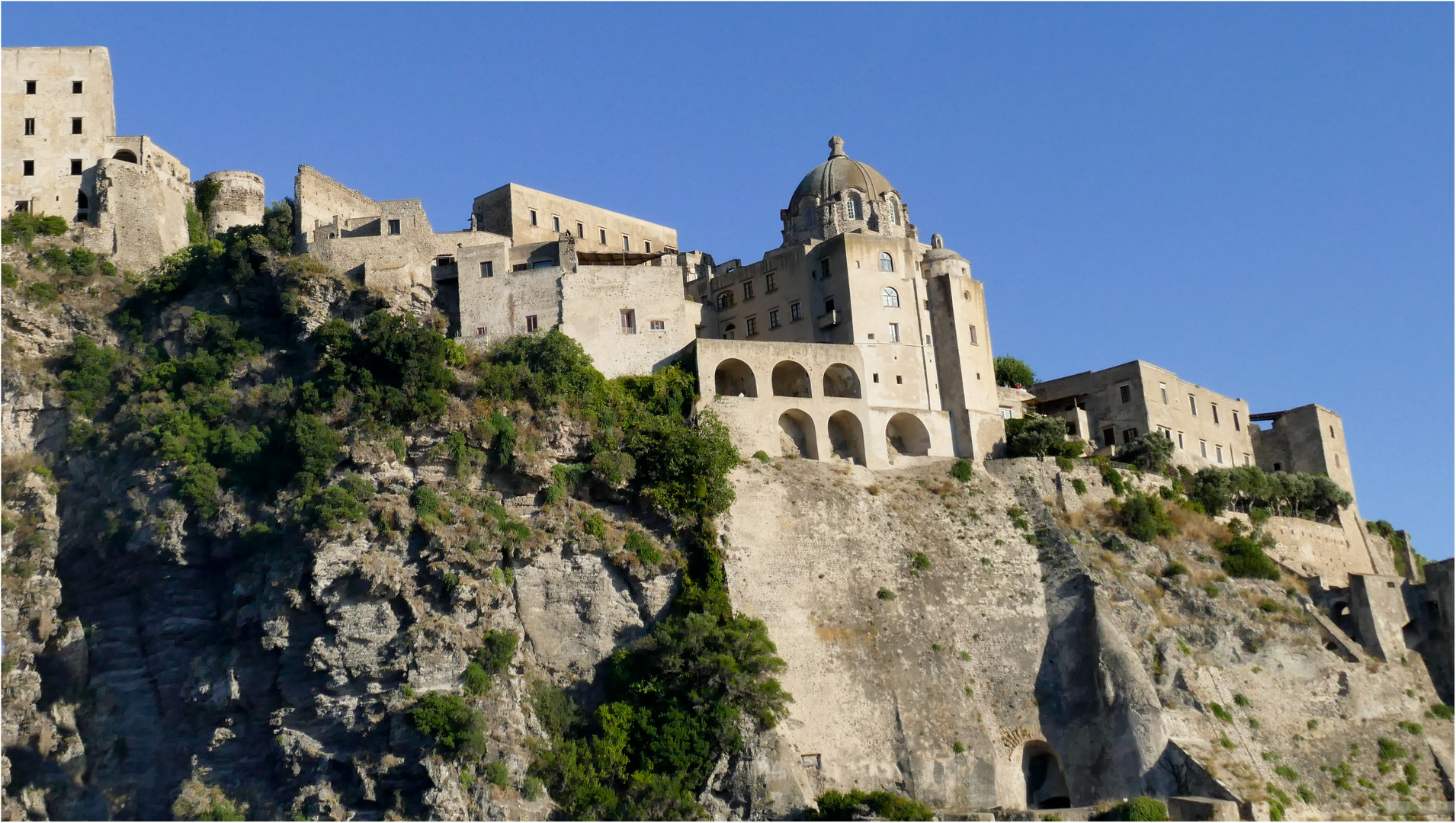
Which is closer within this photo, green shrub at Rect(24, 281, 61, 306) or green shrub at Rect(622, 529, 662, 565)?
green shrub at Rect(622, 529, 662, 565)

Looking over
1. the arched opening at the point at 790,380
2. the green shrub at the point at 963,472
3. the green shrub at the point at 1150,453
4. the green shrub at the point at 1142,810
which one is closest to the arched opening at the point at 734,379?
the arched opening at the point at 790,380

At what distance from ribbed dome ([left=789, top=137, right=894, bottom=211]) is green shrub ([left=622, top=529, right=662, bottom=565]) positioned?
20.4 meters

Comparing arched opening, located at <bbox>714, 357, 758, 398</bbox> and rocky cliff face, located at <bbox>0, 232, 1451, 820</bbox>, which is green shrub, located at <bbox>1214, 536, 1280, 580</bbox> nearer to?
rocky cliff face, located at <bbox>0, 232, 1451, 820</bbox>

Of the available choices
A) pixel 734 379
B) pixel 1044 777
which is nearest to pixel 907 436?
pixel 734 379

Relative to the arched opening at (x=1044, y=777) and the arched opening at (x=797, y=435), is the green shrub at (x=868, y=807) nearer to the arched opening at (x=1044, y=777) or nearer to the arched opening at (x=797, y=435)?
the arched opening at (x=1044, y=777)

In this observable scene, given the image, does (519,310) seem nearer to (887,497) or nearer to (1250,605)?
(887,497)

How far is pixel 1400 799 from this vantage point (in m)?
59.5

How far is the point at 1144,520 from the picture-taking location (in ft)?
215

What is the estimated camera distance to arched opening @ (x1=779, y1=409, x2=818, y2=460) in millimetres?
65750

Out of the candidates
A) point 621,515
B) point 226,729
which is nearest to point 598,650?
point 621,515

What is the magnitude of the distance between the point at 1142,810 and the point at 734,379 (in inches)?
880

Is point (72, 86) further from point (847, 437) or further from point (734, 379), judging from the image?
point (847, 437)

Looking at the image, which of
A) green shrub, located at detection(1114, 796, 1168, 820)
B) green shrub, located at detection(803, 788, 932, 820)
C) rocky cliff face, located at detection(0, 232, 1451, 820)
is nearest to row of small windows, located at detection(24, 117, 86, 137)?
rocky cliff face, located at detection(0, 232, 1451, 820)

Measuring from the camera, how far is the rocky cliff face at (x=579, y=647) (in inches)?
2173
